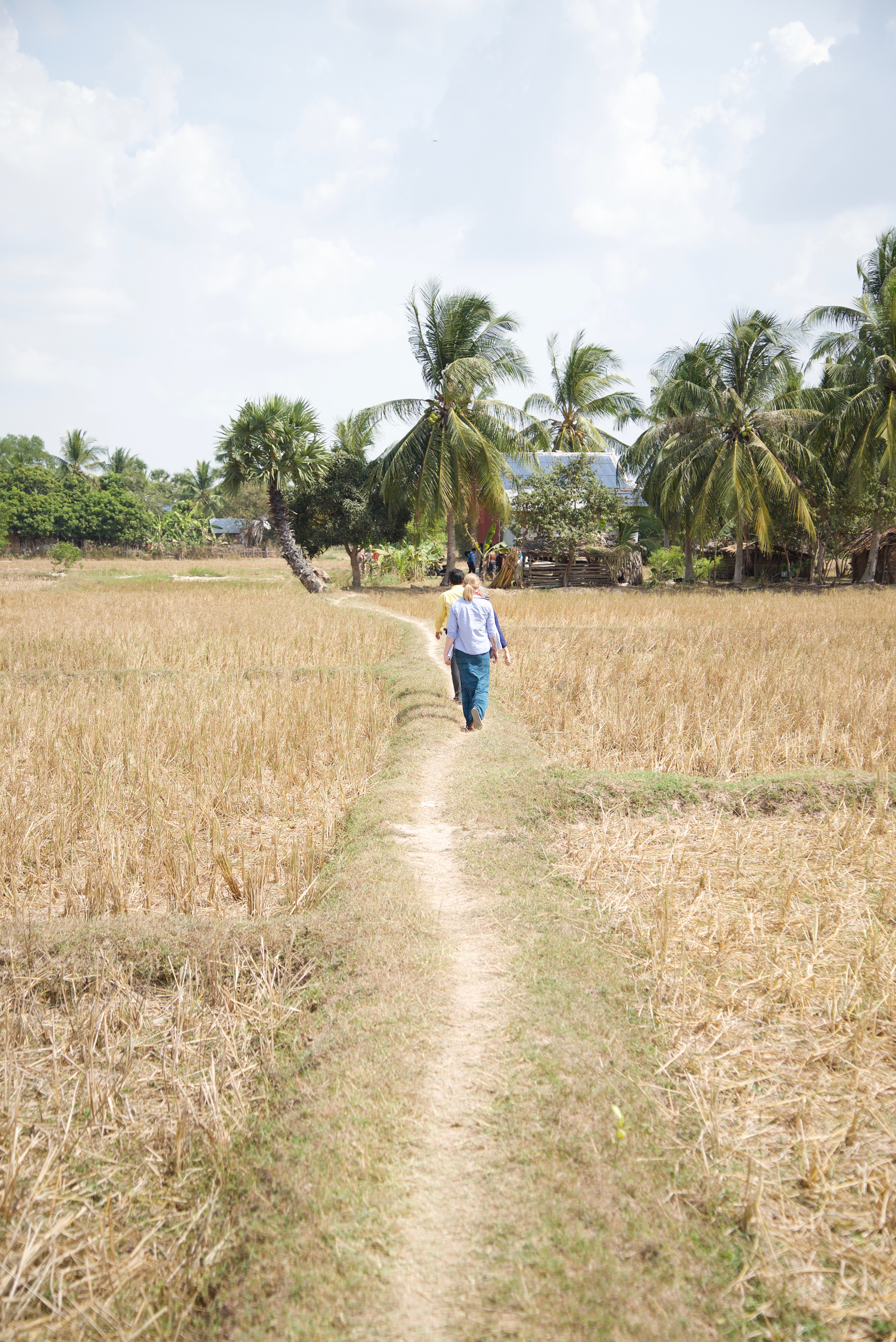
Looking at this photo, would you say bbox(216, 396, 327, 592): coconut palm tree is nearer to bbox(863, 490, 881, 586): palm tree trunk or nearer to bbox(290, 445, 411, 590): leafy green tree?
bbox(290, 445, 411, 590): leafy green tree

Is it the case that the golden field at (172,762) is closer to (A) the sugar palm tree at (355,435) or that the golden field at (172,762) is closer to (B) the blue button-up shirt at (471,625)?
(B) the blue button-up shirt at (471,625)

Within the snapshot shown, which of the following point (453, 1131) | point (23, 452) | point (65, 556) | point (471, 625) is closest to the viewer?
point (453, 1131)

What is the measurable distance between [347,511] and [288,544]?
7.54 feet

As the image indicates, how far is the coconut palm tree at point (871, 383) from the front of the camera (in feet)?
72.0

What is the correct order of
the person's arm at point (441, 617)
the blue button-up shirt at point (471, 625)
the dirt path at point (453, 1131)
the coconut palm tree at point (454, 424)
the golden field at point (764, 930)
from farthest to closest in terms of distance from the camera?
the coconut palm tree at point (454, 424)
the person's arm at point (441, 617)
the blue button-up shirt at point (471, 625)
the golden field at point (764, 930)
the dirt path at point (453, 1131)

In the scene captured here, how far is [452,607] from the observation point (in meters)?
6.60

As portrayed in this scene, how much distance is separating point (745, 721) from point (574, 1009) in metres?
4.59

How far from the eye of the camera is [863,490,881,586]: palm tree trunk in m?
23.2

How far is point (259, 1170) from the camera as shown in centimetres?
217

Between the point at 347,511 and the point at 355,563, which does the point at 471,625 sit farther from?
the point at 355,563

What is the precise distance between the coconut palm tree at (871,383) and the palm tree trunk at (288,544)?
1657cm

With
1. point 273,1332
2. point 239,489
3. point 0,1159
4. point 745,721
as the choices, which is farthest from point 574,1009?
point 239,489

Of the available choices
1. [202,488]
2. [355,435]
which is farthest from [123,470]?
[355,435]

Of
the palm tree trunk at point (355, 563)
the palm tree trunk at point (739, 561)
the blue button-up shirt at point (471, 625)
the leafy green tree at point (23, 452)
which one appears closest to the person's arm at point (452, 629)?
the blue button-up shirt at point (471, 625)
